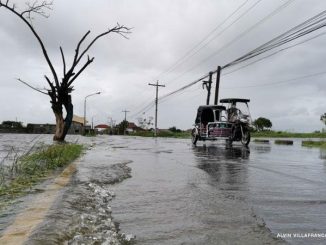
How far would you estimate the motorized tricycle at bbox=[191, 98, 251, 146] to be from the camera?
23109 millimetres

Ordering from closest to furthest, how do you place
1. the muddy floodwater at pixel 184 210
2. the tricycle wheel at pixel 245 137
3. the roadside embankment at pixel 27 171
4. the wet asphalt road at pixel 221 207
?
1. the muddy floodwater at pixel 184 210
2. the wet asphalt road at pixel 221 207
3. the roadside embankment at pixel 27 171
4. the tricycle wheel at pixel 245 137

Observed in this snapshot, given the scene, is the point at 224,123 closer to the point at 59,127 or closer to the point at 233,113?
the point at 233,113

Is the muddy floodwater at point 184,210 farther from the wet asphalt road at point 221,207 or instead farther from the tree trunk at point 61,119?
the tree trunk at point 61,119

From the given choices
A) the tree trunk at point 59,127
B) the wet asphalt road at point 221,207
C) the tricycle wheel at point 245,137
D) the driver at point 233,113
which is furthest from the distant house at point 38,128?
the wet asphalt road at point 221,207

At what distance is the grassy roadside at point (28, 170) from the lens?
22.4ft

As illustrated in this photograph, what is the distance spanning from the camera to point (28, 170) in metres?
9.30

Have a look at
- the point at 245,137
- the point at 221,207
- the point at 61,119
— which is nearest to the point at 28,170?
the point at 221,207

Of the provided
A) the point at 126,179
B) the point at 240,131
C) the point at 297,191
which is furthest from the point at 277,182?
the point at 240,131

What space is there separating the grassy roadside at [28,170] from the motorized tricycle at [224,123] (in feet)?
38.4

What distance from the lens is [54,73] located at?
25.8 meters

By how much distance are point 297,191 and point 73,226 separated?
3832mm

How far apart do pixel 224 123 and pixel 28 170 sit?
51.8ft

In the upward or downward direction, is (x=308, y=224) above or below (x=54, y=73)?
below

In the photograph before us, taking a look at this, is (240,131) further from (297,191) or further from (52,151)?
(297,191)
